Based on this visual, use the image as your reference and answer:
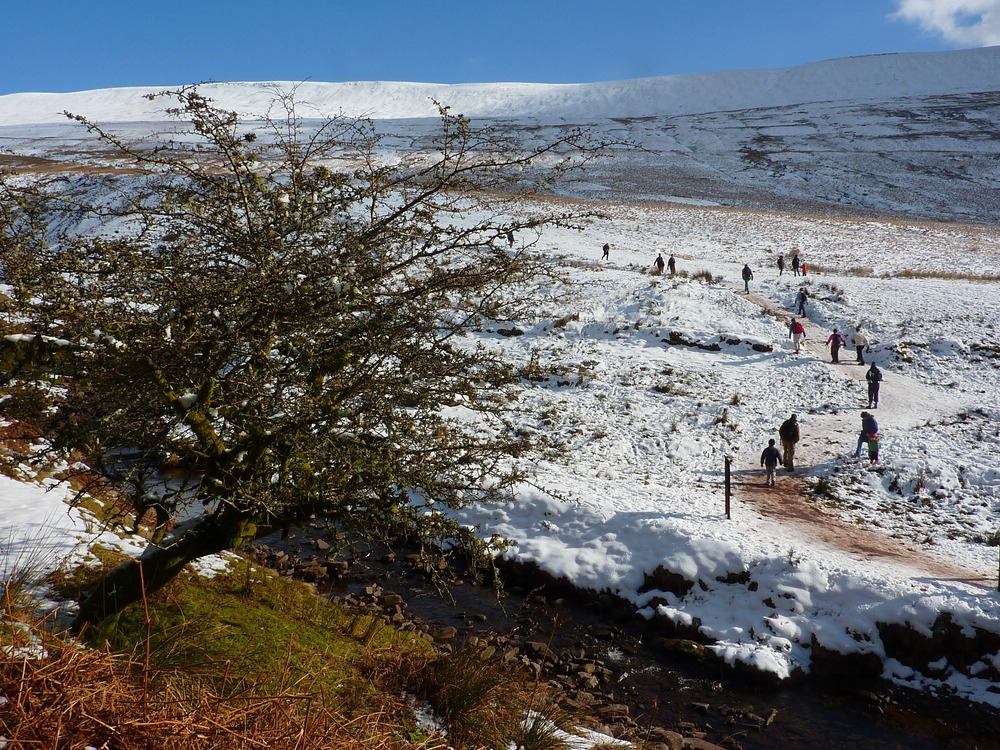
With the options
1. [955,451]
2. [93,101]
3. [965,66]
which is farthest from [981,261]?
[93,101]

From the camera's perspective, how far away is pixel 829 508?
529 inches

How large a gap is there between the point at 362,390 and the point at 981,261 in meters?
43.0

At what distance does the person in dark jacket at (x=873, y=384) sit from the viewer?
1762 centimetres

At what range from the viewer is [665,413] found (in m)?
18.2

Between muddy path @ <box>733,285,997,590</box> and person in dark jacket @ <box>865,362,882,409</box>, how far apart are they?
25 centimetres

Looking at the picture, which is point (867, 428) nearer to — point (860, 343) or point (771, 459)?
point (771, 459)

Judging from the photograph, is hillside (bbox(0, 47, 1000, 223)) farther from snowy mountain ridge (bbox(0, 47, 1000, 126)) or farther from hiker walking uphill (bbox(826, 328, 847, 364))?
hiker walking uphill (bbox(826, 328, 847, 364))

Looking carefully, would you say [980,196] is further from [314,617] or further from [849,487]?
[314,617]

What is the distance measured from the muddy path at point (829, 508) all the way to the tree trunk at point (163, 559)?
10.8 m

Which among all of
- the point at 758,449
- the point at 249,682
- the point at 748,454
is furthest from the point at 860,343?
the point at 249,682

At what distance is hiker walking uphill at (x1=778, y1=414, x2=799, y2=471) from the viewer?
15.1m

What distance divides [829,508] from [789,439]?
211 centimetres

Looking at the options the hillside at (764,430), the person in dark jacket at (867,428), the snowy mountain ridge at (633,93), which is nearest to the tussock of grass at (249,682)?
the hillside at (764,430)

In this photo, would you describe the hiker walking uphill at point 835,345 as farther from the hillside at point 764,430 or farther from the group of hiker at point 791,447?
the group of hiker at point 791,447
